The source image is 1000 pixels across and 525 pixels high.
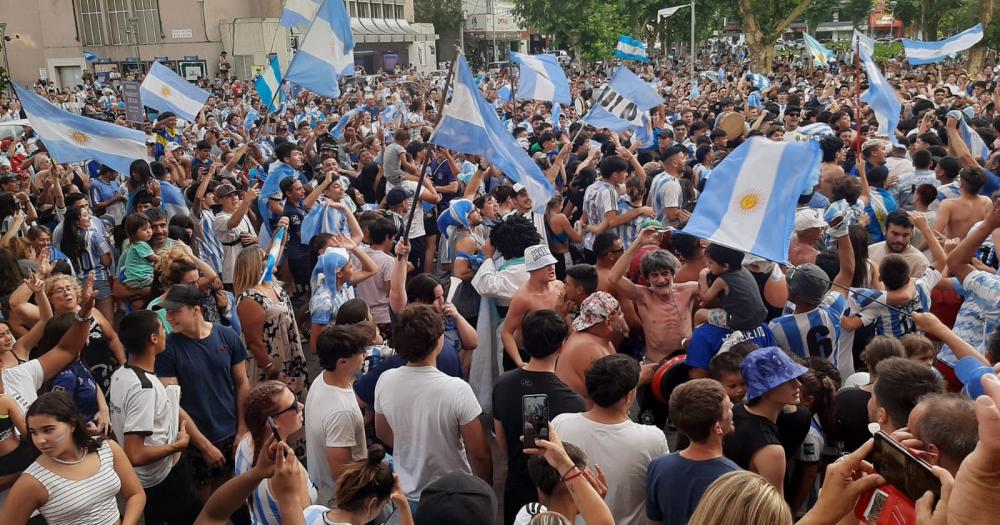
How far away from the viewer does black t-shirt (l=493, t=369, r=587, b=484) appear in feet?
14.0

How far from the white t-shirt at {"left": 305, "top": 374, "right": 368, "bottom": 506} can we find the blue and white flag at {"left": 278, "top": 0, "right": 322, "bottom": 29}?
8.63 meters

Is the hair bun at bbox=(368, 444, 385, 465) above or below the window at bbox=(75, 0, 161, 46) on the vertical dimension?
below

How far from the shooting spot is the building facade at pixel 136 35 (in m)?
48.4

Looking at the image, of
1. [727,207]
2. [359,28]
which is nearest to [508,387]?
[727,207]

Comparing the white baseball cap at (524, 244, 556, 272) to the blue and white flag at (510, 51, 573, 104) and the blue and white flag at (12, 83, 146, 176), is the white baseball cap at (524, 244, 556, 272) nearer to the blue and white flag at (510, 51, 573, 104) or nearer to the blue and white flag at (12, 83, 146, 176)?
the blue and white flag at (12, 83, 146, 176)

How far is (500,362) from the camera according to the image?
705cm

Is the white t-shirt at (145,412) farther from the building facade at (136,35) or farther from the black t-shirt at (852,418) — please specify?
the building facade at (136,35)

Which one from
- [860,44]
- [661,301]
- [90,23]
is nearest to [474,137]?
[661,301]

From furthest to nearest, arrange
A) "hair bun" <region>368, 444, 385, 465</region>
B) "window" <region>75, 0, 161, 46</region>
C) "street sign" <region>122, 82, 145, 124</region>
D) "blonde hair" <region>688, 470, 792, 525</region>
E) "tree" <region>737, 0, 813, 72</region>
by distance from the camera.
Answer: "window" <region>75, 0, 161, 46</region> → "tree" <region>737, 0, 813, 72</region> → "street sign" <region>122, 82, 145, 124</region> → "hair bun" <region>368, 444, 385, 465</region> → "blonde hair" <region>688, 470, 792, 525</region>

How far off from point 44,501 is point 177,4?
50.9 m

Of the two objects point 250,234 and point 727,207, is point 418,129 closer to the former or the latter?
point 250,234

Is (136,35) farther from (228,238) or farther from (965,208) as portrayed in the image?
(965,208)

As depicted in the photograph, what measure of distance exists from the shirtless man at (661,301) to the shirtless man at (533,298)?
421 mm

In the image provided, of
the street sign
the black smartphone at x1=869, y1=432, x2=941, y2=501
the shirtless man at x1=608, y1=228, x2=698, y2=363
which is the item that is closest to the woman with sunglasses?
the black smartphone at x1=869, y1=432, x2=941, y2=501
